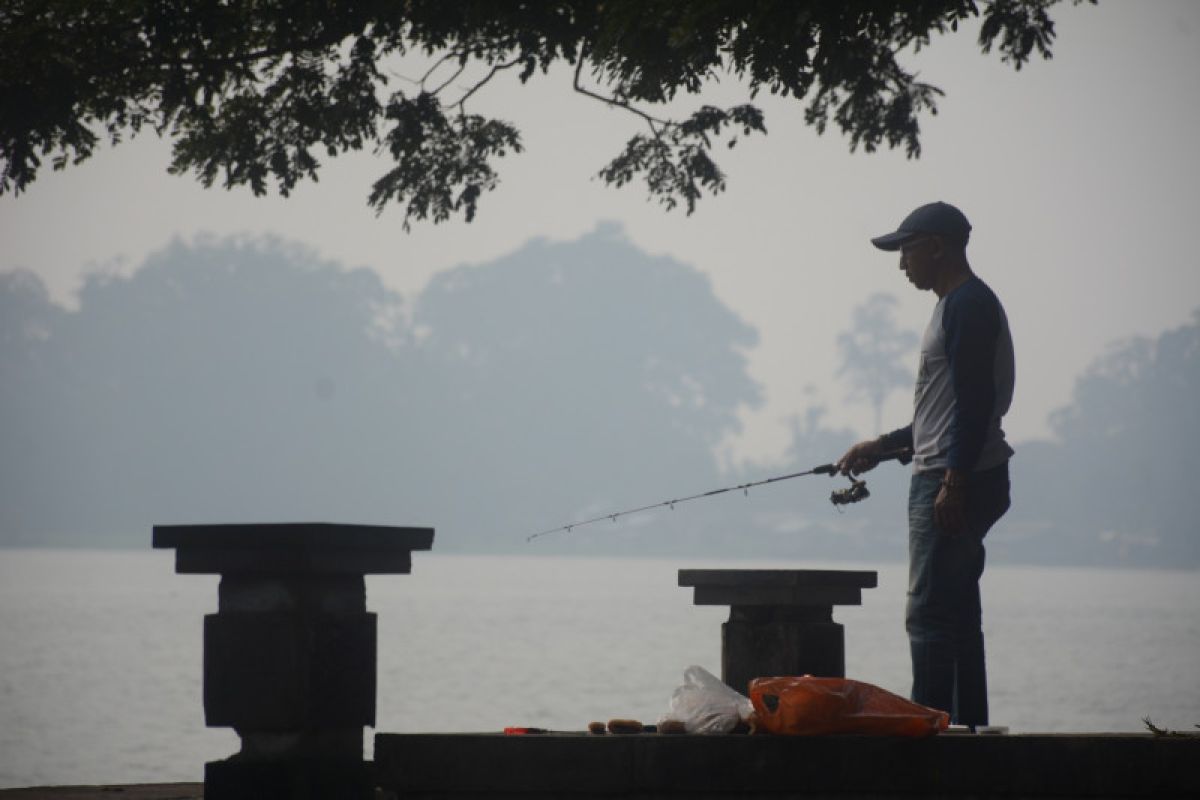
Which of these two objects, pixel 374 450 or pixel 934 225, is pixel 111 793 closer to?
pixel 934 225

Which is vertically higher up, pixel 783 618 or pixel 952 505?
pixel 952 505

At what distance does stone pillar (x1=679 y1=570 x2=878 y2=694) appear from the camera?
8.98 meters

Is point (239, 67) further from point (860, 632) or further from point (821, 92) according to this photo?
point (860, 632)

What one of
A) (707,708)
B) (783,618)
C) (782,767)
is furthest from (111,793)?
(782,767)

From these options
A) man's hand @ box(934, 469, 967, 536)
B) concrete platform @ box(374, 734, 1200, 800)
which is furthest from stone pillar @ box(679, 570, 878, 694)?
concrete platform @ box(374, 734, 1200, 800)

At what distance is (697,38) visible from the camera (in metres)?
12.5

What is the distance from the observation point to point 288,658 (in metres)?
6.04

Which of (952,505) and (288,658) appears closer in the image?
(288,658)

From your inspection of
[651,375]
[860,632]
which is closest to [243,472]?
[651,375]

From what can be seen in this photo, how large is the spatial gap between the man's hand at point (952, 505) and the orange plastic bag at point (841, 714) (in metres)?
1.11

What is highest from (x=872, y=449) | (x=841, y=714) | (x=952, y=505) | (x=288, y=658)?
(x=872, y=449)

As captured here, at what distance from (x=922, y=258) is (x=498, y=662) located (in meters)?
40.9

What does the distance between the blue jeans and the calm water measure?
16.5m

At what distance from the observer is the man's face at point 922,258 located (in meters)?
7.58
